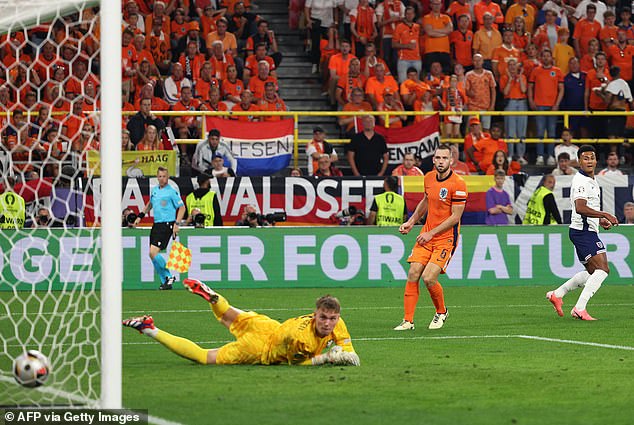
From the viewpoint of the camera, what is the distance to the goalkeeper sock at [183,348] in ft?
32.2

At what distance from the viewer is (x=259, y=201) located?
21.3m

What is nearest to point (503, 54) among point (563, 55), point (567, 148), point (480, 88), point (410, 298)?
point (480, 88)

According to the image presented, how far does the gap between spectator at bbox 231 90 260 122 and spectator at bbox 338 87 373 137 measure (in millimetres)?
1842

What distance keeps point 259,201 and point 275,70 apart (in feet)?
17.2

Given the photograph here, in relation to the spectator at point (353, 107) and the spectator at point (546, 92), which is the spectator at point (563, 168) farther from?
the spectator at point (353, 107)

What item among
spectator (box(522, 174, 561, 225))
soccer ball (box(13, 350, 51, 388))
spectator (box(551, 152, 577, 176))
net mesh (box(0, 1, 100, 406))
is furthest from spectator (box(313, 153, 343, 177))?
soccer ball (box(13, 350, 51, 388))

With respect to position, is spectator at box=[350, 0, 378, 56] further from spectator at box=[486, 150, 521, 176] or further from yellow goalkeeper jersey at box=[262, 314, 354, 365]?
yellow goalkeeper jersey at box=[262, 314, 354, 365]

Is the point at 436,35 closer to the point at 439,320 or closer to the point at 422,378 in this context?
the point at 439,320

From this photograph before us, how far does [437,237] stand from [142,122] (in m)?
9.18

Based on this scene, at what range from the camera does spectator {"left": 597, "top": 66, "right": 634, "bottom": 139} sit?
25.1 metres

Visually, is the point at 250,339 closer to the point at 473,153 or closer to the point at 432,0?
the point at 473,153

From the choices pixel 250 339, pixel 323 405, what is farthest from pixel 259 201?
pixel 323 405

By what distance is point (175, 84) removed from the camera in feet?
76.5

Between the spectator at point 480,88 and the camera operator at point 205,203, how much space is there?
646 centimetres
